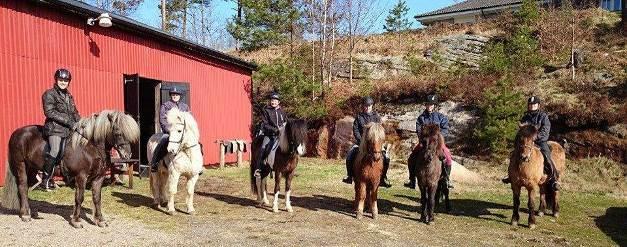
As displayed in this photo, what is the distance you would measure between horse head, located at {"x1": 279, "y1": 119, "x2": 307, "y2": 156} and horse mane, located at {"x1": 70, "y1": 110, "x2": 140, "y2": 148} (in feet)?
7.76

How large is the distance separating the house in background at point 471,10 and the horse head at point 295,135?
106 feet

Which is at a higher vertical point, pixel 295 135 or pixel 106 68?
pixel 106 68

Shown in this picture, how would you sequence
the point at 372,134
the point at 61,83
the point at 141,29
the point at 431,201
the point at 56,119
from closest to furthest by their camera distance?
1. the point at 56,119
2. the point at 61,83
3. the point at 372,134
4. the point at 431,201
5. the point at 141,29

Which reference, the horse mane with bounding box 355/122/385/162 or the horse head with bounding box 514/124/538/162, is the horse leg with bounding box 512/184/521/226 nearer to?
the horse head with bounding box 514/124/538/162

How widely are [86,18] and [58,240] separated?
7.37 m

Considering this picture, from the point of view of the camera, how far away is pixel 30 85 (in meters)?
10.4

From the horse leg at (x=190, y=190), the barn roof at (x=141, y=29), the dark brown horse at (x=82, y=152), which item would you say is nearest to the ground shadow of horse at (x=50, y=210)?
the dark brown horse at (x=82, y=152)

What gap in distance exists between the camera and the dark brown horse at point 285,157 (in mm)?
7812

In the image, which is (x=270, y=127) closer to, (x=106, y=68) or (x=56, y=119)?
(x=56, y=119)

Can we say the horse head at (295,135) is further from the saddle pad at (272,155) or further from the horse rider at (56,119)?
the horse rider at (56,119)

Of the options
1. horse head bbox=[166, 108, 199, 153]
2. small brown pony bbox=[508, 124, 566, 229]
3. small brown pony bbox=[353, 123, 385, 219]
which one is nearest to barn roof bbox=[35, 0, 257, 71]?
horse head bbox=[166, 108, 199, 153]

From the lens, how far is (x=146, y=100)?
15328 millimetres

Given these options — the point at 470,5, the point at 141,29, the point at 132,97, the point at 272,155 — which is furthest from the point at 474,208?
the point at 470,5

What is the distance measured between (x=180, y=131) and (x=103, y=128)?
1.29m
